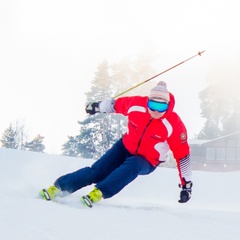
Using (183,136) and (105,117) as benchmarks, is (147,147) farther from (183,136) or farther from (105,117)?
(105,117)

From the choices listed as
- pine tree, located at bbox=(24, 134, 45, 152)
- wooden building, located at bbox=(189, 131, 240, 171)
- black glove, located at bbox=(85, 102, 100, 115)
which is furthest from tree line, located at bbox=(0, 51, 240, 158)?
black glove, located at bbox=(85, 102, 100, 115)

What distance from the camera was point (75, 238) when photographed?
226 centimetres

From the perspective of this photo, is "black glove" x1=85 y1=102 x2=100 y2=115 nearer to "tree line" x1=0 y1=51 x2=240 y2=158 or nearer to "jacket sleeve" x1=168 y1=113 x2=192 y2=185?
"jacket sleeve" x1=168 y1=113 x2=192 y2=185

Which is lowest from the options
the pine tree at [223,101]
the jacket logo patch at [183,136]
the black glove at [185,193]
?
the black glove at [185,193]

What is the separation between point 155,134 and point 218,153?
116ft

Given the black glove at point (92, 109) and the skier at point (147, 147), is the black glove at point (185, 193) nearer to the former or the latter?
the skier at point (147, 147)

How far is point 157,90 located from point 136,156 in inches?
30.4

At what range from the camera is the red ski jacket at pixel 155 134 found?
174 inches

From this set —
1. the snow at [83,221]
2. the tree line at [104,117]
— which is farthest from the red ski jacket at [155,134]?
the tree line at [104,117]

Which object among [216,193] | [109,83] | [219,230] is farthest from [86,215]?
[109,83]

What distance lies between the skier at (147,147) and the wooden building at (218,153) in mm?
34389

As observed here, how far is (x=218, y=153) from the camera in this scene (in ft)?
126

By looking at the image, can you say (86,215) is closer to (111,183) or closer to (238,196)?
(111,183)

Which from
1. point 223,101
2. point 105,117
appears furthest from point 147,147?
point 223,101
